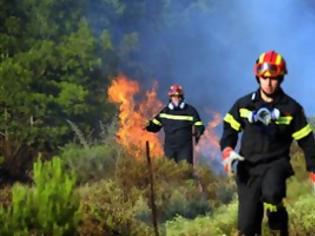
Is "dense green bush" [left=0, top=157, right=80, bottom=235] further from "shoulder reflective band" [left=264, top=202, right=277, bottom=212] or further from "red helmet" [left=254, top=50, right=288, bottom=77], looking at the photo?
"red helmet" [left=254, top=50, right=288, bottom=77]

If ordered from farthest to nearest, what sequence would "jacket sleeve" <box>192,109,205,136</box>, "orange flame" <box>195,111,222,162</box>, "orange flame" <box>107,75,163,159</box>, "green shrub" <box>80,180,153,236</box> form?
"orange flame" <box>195,111,222,162</box>
"orange flame" <box>107,75,163,159</box>
"jacket sleeve" <box>192,109,205,136</box>
"green shrub" <box>80,180,153,236</box>

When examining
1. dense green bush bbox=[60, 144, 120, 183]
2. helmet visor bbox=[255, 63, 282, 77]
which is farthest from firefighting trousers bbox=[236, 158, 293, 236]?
dense green bush bbox=[60, 144, 120, 183]

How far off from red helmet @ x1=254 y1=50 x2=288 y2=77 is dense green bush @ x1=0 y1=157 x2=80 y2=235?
181 centimetres

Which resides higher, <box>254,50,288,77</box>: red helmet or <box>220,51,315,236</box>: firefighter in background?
<box>254,50,288,77</box>: red helmet

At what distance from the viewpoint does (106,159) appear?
1434 cm

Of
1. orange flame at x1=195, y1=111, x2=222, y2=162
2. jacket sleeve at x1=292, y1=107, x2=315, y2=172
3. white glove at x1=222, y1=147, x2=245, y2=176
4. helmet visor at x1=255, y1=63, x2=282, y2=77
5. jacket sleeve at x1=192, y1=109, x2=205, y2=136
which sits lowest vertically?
white glove at x1=222, y1=147, x2=245, y2=176

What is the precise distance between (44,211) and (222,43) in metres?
21.6

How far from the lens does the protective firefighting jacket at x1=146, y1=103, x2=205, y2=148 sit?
14570 millimetres

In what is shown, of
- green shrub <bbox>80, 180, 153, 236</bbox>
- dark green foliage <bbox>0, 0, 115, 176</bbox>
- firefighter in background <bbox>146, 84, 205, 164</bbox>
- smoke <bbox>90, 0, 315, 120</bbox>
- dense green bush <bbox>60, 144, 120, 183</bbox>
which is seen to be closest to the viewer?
green shrub <bbox>80, 180, 153, 236</bbox>

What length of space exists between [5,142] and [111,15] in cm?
894

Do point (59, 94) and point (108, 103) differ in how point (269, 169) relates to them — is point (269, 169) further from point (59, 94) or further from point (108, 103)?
point (108, 103)

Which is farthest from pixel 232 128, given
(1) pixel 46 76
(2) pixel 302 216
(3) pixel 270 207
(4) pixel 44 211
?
(1) pixel 46 76

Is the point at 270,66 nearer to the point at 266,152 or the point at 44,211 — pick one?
the point at 266,152

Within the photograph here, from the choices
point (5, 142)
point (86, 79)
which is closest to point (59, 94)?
point (86, 79)
